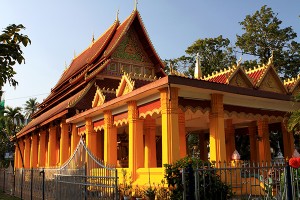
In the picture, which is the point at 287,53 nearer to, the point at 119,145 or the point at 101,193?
the point at 119,145

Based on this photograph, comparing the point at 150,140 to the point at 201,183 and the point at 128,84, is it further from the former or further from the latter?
the point at 201,183

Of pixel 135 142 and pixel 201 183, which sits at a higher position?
pixel 135 142

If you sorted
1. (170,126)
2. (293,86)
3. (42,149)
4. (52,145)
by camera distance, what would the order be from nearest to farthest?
(170,126)
(293,86)
(52,145)
(42,149)

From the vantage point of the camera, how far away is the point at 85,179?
24.0 feet

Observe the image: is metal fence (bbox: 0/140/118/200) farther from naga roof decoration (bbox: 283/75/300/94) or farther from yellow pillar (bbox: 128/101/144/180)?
naga roof decoration (bbox: 283/75/300/94)

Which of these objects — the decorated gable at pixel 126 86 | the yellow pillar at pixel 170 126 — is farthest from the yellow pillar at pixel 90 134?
the yellow pillar at pixel 170 126

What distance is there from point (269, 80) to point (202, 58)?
1641cm

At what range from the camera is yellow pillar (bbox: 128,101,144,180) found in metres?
11.5

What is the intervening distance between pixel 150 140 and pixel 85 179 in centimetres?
665

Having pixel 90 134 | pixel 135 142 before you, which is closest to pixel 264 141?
pixel 135 142

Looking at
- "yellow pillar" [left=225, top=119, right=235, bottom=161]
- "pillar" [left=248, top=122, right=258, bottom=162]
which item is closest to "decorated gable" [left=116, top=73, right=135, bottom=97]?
"yellow pillar" [left=225, top=119, right=235, bottom=161]

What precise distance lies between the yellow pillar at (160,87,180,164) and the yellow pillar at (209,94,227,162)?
170 cm

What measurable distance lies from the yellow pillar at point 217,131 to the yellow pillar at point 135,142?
2338 mm

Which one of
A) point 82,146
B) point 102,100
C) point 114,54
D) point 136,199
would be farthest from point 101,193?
point 114,54
